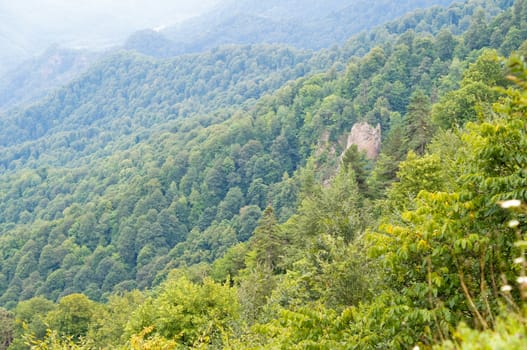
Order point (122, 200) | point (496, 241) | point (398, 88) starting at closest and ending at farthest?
point (496, 241) < point (398, 88) < point (122, 200)

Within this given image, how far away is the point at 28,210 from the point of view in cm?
15775

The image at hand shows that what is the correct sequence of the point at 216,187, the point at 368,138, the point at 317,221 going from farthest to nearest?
the point at 216,187 < the point at 368,138 < the point at 317,221

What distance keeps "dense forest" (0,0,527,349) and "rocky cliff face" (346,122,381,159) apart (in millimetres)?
3168

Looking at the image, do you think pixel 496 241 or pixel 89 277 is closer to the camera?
pixel 496 241

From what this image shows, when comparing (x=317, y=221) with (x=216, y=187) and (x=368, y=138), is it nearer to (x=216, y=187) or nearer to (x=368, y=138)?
(x=368, y=138)

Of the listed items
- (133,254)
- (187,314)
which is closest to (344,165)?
(187,314)

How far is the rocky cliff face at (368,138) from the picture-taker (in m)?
76.6

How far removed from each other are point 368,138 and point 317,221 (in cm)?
5377

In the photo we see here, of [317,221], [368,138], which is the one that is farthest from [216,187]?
[317,221]

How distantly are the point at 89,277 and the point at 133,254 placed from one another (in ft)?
38.1

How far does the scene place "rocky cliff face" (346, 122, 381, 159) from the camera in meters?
76.6

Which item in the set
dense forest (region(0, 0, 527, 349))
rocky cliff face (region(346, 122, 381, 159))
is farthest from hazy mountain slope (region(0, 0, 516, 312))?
rocky cliff face (region(346, 122, 381, 159))

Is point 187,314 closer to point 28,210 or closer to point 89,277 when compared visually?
point 89,277

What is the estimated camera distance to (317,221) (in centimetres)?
2836
